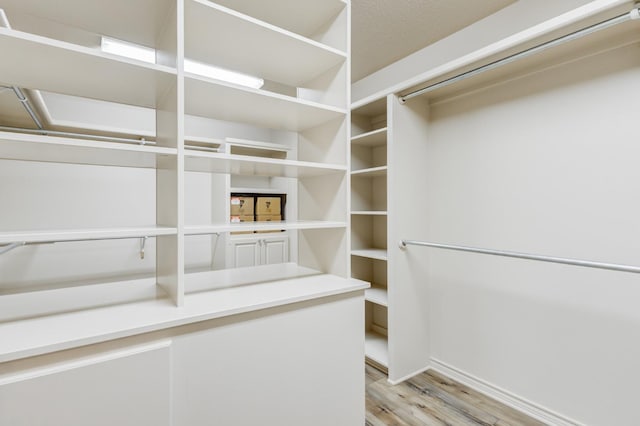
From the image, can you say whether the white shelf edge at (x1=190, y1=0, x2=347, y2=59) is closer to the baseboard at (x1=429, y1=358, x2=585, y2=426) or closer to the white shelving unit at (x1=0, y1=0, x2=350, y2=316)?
the white shelving unit at (x1=0, y1=0, x2=350, y2=316)

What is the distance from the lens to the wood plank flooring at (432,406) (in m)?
1.77

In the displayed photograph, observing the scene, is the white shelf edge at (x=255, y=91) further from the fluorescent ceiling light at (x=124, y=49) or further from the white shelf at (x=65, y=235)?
the fluorescent ceiling light at (x=124, y=49)

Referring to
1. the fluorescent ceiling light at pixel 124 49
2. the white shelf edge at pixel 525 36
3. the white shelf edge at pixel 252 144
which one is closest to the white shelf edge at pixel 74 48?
the fluorescent ceiling light at pixel 124 49

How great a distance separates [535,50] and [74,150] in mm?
2011

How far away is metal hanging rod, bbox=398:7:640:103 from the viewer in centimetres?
124

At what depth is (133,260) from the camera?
2881 millimetres

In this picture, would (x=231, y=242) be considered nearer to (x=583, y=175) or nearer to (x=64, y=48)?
(x=64, y=48)

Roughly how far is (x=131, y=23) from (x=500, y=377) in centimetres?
276

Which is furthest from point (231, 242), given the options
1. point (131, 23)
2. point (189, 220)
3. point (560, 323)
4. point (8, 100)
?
point (560, 323)

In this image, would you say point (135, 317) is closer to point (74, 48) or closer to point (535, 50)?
point (74, 48)

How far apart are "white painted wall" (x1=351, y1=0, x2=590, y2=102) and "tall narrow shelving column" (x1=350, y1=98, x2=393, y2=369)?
1.27ft

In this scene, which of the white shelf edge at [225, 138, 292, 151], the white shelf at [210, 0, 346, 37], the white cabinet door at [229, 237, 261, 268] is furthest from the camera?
the white cabinet door at [229, 237, 261, 268]

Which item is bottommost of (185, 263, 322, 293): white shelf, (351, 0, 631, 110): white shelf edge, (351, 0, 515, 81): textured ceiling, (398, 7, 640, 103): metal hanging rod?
(185, 263, 322, 293): white shelf

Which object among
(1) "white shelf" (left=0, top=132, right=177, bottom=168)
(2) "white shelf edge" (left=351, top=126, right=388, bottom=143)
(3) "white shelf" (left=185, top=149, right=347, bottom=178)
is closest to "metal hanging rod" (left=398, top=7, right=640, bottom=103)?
(2) "white shelf edge" (left=351, top=126, right=388, bottom=143)
